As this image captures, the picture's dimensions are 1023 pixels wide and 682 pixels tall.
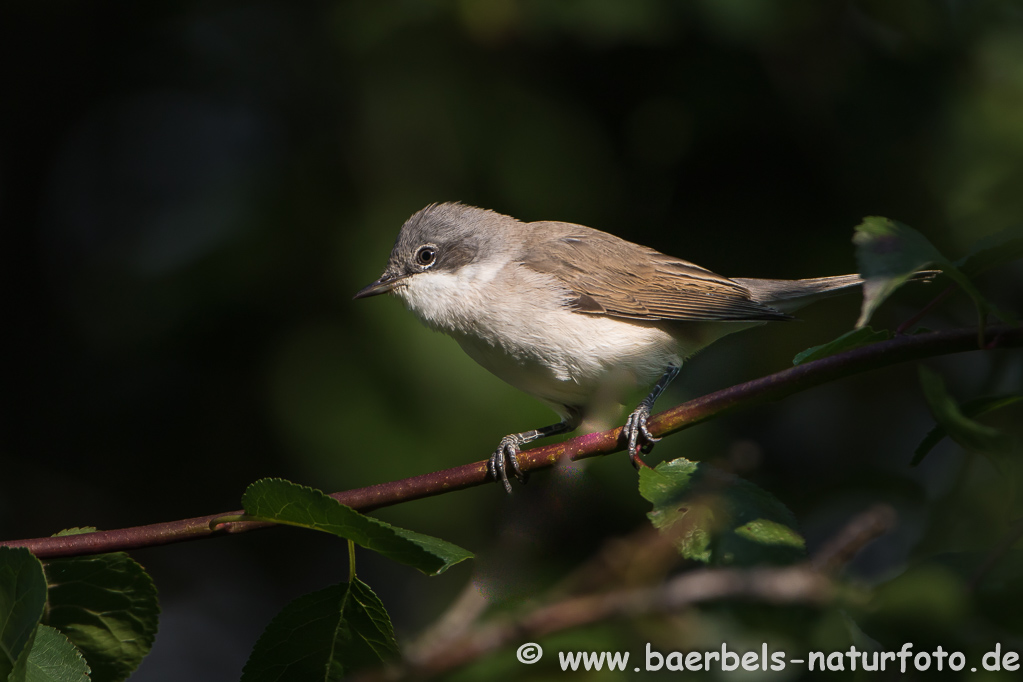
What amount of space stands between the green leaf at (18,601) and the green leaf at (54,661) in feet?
0.18

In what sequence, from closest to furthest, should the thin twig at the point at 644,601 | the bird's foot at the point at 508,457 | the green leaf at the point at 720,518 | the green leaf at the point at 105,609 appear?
the thin twig at the point at 644,601
the green leaf at the point at 720,518
the green leaf at the point at 105,609
the bird's foot at the point at 508,457

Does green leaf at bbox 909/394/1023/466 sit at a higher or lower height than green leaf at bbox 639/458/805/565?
higher

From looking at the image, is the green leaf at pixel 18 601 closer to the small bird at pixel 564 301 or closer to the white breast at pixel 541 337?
the small bird at pixel 564 301

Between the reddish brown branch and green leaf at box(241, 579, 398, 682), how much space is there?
192 mm

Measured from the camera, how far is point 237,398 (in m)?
4.59

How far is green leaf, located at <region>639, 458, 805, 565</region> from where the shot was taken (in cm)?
131

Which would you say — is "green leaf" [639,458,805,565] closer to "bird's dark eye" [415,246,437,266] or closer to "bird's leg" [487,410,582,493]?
"bird's leg" [487,410,582,493]

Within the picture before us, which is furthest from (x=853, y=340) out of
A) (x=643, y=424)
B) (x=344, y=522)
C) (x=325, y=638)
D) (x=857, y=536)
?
(x=325, y=638)

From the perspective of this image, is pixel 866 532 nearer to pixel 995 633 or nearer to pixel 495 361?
pixel 995 633

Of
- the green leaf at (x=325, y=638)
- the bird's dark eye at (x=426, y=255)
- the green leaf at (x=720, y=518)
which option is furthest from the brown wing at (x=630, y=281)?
the green leaf at (x=325, y=638)

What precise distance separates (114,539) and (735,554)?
Answer: 45.5 inches

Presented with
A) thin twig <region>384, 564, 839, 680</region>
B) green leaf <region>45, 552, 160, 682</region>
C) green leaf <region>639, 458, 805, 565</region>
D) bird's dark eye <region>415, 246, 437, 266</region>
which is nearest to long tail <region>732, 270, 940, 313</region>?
bird's dark eye <region>415, 246, 437, 266</region>

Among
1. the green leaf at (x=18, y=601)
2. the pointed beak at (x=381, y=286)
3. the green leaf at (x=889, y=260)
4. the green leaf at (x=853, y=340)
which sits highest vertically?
the green leaf at (x=889, y=260)

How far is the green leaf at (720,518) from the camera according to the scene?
1.31 m
